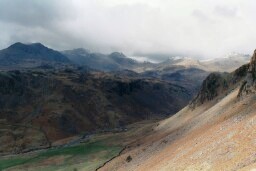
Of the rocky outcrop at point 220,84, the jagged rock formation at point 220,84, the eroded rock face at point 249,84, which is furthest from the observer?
the jagged rock formation at point 220,84

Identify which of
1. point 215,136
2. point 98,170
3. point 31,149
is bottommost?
point 31,149

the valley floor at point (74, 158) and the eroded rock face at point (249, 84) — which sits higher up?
the eroded rock face at point (249, 84)

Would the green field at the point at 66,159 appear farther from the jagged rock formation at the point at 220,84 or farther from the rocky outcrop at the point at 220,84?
the rocky outcrop at the point at 220,84

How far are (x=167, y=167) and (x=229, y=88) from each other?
68.6 meters

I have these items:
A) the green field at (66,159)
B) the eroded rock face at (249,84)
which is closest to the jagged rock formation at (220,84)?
the eroded rock face at (249,84)

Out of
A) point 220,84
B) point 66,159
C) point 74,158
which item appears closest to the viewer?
point 220,84

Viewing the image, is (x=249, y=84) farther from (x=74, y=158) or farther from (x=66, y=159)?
(x=66, y=159)

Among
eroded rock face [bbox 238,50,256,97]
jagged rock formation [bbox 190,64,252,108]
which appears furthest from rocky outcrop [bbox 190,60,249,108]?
eroded rock face [bbox 238,50,256,97]

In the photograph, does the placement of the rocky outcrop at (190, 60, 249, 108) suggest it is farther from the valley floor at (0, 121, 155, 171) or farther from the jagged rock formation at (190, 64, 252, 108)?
the valley floor at (0, 121, 155, 171)

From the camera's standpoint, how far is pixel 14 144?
196 meters

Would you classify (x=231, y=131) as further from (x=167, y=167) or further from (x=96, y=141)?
(x=96, y=141)

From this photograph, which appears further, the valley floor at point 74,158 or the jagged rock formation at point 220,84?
the jagged rock formation at point 220,84

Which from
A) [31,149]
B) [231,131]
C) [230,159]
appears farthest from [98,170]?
[31,149]

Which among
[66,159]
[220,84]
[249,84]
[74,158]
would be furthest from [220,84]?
[66,159]
